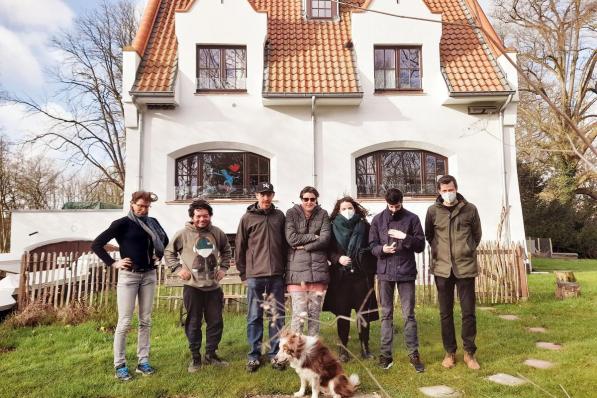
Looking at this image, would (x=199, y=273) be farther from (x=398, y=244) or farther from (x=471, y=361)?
(x=471, y=361)

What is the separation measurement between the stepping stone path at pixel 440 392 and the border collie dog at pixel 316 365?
0.88 meters

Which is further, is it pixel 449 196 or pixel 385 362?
pixel 449 196

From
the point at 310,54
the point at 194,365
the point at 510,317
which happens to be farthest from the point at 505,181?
the point at 194,365

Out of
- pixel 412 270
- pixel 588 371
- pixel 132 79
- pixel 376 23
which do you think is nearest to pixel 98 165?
pixel 132 79

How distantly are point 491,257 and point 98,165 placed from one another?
22.7m

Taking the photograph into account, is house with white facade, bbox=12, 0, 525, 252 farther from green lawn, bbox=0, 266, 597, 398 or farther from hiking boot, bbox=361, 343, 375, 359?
hiking boot, bbox=361, 343, 375, 359

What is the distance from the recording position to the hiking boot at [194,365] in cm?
473

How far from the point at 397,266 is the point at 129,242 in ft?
10.3

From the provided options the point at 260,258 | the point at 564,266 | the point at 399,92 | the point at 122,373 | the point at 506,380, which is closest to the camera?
the point at 506,380

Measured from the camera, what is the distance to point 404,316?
190 inches

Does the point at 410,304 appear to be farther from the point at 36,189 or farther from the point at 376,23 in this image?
the point at 36,189

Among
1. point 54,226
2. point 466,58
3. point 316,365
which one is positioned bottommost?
point 316,365

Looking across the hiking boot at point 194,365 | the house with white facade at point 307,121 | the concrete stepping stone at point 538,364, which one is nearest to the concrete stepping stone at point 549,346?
the concrete stepping stone at point 538,364

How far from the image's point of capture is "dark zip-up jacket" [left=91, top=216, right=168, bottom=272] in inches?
182
